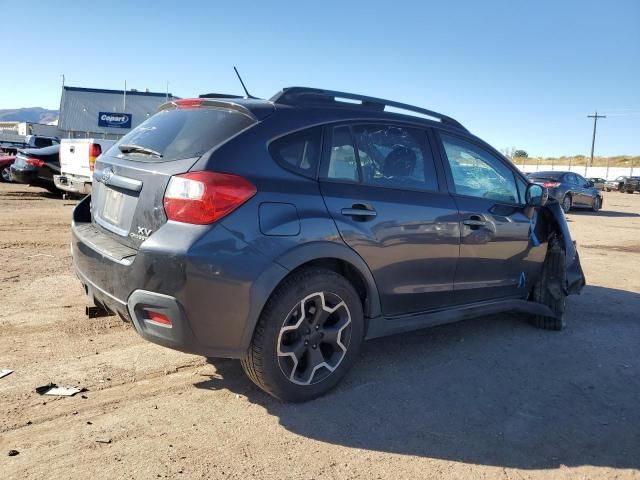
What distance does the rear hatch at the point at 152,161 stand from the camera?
3.07 meters

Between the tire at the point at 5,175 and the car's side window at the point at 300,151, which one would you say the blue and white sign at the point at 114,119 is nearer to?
the tire at the point at 5,175

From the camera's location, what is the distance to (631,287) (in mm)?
7199

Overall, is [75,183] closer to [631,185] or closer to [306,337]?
[306,337]

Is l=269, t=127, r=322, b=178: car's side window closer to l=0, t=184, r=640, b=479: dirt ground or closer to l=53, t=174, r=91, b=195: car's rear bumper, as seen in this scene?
l=0, t=184, r=640, b=479: dirt ground

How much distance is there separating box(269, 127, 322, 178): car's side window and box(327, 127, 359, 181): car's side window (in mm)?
120

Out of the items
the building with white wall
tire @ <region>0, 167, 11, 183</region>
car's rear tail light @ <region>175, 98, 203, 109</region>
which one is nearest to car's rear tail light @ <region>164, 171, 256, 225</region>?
car's rear tail light @ <region>175, 98, 203, 109</region>

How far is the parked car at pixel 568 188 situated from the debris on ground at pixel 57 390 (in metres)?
17.2

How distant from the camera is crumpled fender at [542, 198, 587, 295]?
17.0ft

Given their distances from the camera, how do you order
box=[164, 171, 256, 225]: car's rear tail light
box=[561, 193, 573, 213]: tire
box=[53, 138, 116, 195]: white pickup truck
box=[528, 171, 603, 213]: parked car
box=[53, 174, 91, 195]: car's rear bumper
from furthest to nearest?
box=[561, 193, 573, 213]: tire → box=[528, 171, 603, 213]: parked car → box=[53, 174, 91, 195]: car's rear bumper → box=[53, 138, 116, 195]: white pickup truck → box=[164, 171, 256, 225]: car's rear tail light

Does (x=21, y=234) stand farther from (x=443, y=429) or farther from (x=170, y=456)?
(x=443, y=429)

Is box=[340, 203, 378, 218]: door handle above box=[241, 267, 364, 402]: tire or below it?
above

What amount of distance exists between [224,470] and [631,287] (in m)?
6.57

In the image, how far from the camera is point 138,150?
11.4 feet

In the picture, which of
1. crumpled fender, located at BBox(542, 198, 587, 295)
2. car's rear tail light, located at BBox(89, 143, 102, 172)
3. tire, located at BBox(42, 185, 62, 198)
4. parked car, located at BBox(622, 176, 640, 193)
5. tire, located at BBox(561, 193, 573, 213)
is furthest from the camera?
parked car, located at BBox(622, 176, 640, 193)
